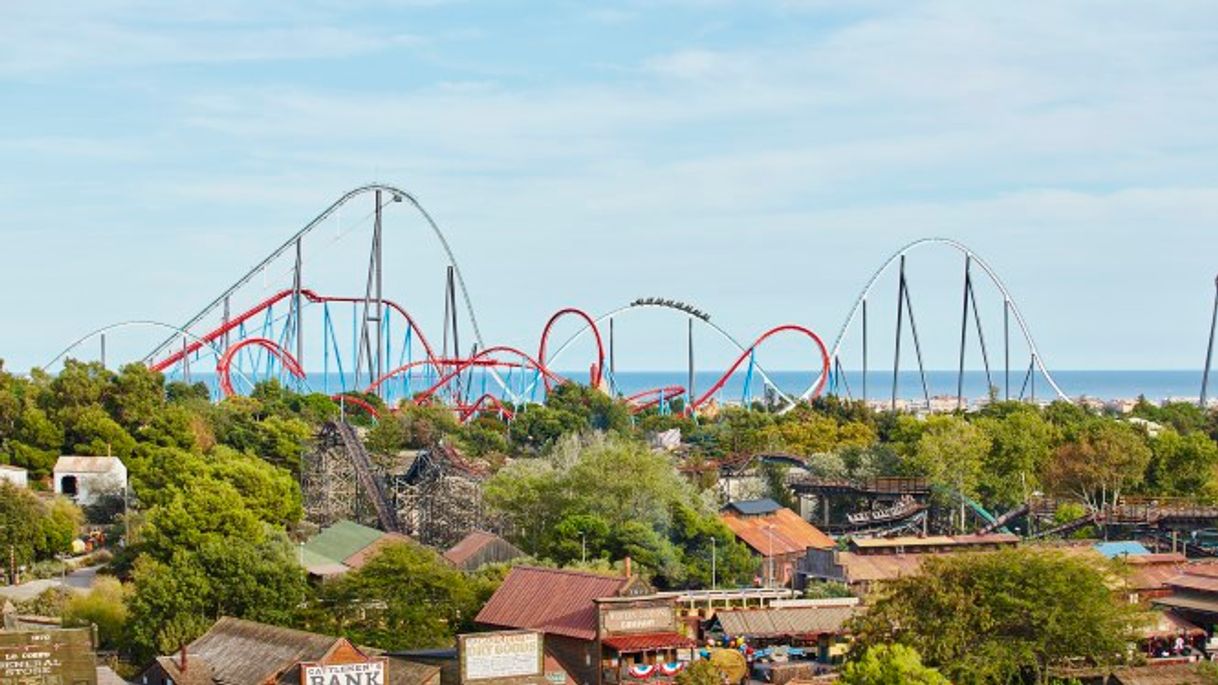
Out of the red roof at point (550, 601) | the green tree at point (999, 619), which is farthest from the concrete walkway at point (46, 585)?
the green tree at point (999, 619)

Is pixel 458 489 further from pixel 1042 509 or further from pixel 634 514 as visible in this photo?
pixel 1042 509

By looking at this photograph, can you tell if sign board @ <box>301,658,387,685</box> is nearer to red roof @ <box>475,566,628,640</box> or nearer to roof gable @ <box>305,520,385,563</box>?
red roof @ <box>475,566,628,640</box>

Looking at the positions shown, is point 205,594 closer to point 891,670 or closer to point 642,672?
point 642,672

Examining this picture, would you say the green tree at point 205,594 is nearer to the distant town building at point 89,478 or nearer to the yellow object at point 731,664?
the yellow object at point 731,664

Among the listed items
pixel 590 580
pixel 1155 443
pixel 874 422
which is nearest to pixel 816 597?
pixel 590 580

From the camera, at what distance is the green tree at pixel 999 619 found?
36875 millimetres

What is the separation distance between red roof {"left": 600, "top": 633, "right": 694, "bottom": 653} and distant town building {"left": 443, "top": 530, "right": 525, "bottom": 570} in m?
12.1

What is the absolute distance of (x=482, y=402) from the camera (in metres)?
105

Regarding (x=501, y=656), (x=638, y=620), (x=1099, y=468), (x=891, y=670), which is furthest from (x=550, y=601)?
(x=1099, y=468)

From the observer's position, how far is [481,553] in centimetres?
4991

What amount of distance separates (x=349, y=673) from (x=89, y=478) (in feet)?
109

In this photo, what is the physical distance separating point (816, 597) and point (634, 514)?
6712 millimetres

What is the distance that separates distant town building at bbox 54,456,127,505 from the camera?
202 feet

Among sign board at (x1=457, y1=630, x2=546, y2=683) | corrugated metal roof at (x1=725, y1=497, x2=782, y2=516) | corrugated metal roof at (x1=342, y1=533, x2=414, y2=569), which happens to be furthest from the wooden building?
corrugated metal roof at (x1=725, y1=497, x2=782, y2=516)
